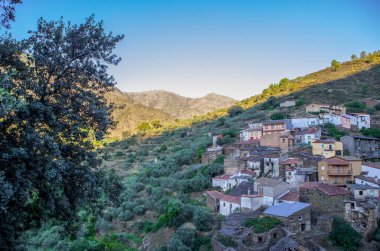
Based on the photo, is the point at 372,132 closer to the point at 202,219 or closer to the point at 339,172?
the point at 339,172

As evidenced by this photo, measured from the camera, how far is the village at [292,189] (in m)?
20.5

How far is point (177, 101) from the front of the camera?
→ 448 feet

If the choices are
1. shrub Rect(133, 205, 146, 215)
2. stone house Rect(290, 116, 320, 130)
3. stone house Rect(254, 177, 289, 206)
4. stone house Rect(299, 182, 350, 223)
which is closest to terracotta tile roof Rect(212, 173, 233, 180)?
stone house Rect(254, 177, 289, 206)

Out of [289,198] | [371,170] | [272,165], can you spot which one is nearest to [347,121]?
[371,170]

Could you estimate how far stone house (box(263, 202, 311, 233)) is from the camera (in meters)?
20.5

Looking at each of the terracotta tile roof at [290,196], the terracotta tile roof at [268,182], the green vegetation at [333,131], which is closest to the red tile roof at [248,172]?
the terracotta tile roof at [268,182]

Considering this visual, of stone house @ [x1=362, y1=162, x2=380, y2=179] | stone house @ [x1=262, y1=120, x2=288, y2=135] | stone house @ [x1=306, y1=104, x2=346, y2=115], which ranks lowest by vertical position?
stone house @ [x1=362, y1=162, x2=380, y2=179]

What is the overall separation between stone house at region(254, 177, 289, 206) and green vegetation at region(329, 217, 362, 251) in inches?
168

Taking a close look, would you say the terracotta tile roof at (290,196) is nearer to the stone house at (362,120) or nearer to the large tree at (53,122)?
the large tree at (53,122)

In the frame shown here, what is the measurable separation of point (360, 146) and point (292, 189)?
12581mm

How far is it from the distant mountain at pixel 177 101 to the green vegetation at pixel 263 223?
9980 cm

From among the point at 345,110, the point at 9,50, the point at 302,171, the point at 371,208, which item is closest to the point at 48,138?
the point at 9,50

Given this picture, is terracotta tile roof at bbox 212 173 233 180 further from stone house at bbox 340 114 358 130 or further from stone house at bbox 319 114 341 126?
stone house at bbox 340 114 358 130

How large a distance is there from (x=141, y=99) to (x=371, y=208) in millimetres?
117119
